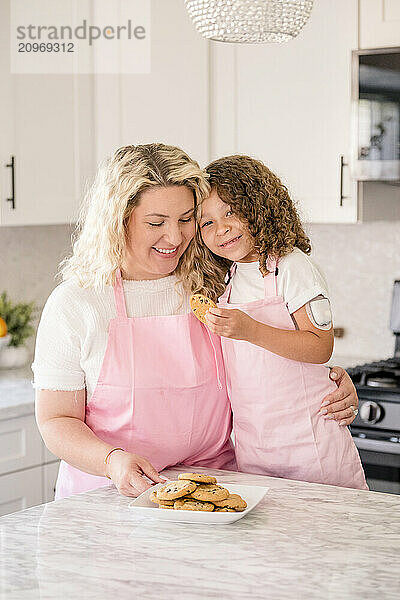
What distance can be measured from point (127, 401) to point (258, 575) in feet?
1.99

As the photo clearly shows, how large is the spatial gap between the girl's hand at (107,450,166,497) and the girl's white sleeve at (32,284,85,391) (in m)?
0.22

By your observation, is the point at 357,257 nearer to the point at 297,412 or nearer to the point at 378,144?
the point at 378,144

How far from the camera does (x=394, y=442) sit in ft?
Answer: 9.46

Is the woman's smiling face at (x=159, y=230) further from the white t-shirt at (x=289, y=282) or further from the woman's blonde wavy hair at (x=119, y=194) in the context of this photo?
A: the white t-shirt at (x=289, y=282)

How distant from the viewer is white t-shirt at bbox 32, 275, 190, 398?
177cm

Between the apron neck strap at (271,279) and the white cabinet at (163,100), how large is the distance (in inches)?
58.5

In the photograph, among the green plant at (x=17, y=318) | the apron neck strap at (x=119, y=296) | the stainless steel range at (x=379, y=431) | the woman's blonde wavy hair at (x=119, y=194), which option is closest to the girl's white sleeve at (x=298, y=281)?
the woman's blonde wavy hair at (x=119, y=194)

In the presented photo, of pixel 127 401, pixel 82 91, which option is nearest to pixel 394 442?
pixel 127 401

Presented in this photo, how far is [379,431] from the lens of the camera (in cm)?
292

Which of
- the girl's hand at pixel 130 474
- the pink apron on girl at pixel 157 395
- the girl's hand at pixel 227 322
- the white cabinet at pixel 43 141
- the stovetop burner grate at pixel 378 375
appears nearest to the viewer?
the girl's hand at pixel 130 474

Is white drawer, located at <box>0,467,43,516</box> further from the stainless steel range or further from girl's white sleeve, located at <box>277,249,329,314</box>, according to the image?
girl's white sleeve, located at <box>277,249,329,314</box>

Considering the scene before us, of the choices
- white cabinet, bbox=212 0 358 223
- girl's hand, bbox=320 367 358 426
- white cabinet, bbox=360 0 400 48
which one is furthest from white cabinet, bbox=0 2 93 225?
girl's hand, bbox=320 367 358 426

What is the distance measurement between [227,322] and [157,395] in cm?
22

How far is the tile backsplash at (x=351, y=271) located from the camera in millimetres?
3484
